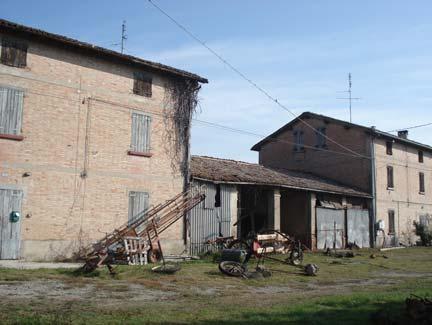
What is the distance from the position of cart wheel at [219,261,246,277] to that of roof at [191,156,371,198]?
630 cm

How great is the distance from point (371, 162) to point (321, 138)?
12.9ft

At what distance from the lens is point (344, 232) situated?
2842 cm

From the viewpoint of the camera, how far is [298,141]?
3431 centimetres

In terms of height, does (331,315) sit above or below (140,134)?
below

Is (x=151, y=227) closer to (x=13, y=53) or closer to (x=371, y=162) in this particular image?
(x=13, y=53)

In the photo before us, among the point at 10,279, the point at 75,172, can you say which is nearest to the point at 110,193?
the point at 75,172

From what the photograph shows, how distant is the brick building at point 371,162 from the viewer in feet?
102

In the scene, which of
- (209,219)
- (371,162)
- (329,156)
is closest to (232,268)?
(209,219)

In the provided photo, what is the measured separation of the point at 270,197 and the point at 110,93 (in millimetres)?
9974

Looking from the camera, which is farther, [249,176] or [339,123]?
[339,123]

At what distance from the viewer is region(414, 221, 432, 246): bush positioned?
33562 mm

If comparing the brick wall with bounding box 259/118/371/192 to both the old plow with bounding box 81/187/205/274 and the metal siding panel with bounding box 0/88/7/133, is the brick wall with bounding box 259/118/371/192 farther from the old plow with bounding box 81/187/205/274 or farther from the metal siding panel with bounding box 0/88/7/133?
the metal siding panel with bounding box 0/88/7/133

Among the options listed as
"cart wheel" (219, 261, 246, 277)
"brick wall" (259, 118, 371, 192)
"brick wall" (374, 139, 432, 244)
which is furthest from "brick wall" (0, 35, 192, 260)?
"brick wall" (374, 139, 432, 244)

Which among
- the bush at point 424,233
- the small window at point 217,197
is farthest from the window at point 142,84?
the bush at point 424,233
